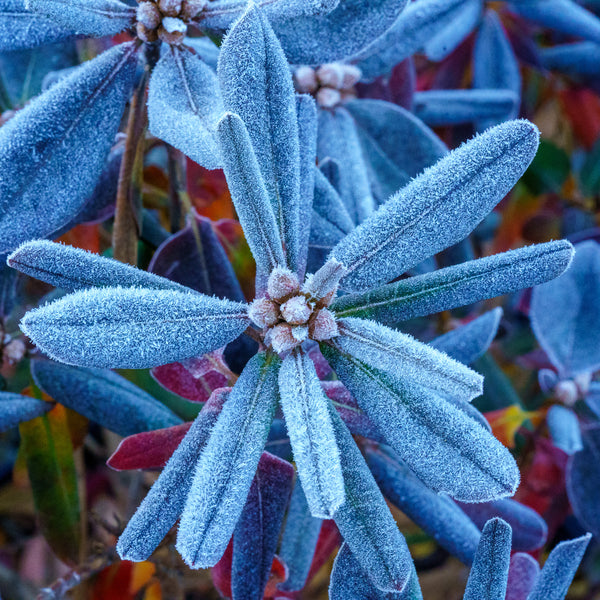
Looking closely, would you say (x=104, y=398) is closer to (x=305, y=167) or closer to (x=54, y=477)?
(x=54, y=477)

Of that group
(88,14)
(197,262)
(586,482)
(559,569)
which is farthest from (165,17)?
(586,482)

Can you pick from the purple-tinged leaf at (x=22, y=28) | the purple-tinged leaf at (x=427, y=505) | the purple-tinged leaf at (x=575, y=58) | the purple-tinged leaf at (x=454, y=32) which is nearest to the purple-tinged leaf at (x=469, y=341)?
the purple-tinged leaf at (x=427, y=505)

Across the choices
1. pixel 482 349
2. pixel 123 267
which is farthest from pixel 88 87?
pixel 482 349

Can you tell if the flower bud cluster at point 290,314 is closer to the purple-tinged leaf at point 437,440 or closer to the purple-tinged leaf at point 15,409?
the purple-tinged leaf at point 437,440

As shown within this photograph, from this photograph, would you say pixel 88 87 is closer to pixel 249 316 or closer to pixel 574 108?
pixel 249 316

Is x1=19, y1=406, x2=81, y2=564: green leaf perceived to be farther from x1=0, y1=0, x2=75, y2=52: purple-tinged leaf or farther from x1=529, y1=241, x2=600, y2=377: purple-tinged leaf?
x1=529, y1=241, x2=600, y2=377: purple-tinged leaf

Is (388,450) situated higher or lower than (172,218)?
lower

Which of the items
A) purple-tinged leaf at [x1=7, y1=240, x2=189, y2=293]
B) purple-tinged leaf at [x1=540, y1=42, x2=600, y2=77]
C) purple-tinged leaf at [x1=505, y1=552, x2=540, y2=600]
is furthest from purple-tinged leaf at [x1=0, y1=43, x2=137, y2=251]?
purple-tinged leaf at [x1=540, y1=42, x2=600, y2=77]
